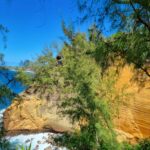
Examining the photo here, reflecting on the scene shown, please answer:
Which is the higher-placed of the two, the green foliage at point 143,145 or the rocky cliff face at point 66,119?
the rocky cliff face at point 66,119

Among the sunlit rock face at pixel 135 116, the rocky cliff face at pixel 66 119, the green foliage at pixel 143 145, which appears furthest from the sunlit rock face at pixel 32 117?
the green foliage at pixel 143 145

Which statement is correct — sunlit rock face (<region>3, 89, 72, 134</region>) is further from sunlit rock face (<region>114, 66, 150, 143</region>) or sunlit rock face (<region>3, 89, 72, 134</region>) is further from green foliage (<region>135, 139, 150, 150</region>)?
green foliage (<region>135, 139, 150, 150</region>)

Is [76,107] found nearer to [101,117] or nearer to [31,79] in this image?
[101,117]

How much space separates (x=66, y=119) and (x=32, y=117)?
8.66ft

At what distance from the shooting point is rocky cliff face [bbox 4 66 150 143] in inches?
636

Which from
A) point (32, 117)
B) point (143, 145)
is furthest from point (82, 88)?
point (32, 117)

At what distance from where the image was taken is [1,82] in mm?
7875

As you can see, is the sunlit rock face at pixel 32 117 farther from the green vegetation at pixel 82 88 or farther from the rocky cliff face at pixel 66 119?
the green vegetation at pixel 82 88

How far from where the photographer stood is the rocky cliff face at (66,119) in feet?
53.0

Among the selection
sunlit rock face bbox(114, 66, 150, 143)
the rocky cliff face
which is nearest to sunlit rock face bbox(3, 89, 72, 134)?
the rocky cliff face

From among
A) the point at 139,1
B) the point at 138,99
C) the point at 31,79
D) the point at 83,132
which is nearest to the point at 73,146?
the point at 83,132

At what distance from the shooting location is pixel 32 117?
18547 mm

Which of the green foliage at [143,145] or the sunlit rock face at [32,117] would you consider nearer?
the green foliage at [143,145]

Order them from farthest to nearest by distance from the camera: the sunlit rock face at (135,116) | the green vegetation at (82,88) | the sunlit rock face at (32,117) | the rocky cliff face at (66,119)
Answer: the sunlit rock face at (32,117) → the sunlit rock face at (135,116) → the rocky cliff face at (66,119) → the green vegetation at (82,88)
